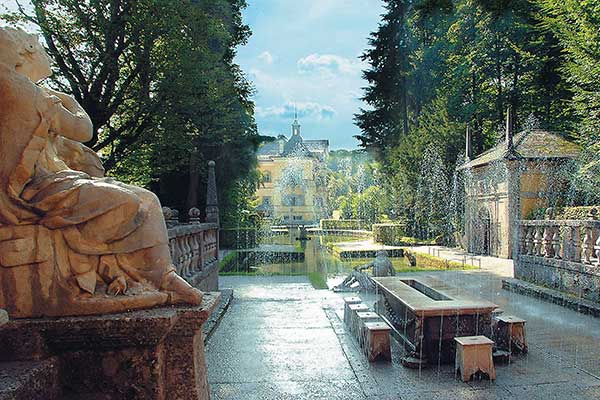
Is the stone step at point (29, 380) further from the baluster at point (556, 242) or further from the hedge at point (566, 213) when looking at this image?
the hedge at point (566, 213)

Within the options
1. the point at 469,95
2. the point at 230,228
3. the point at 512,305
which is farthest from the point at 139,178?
the point at 469,95

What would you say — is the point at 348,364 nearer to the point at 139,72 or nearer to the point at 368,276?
the point at 368,276

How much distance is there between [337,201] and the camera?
2520 inches

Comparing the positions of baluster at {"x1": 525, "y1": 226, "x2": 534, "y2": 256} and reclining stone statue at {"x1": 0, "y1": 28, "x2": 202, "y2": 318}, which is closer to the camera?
reclining stone statue at {"x1": 0, "y1": 28, "x2": 202, "y2": 318}

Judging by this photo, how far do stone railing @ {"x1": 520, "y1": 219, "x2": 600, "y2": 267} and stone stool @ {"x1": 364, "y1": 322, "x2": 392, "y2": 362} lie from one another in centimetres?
509

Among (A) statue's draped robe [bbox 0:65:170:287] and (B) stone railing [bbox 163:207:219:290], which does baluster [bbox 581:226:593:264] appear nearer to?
(B) stone railing [bbox 163:207:219:290]

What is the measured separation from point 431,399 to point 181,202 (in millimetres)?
20640

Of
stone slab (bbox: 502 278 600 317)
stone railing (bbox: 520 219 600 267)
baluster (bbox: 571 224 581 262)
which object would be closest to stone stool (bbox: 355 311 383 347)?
stone slab (bbox: 502 278 600 317)

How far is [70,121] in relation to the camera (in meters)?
2.94

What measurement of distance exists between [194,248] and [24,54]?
5.44 m

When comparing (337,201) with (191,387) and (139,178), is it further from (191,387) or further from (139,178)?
(191,387)

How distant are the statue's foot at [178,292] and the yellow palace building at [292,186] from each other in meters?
56.2

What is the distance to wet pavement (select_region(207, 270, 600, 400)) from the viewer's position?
4.46 m

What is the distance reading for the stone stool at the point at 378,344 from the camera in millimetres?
5406
